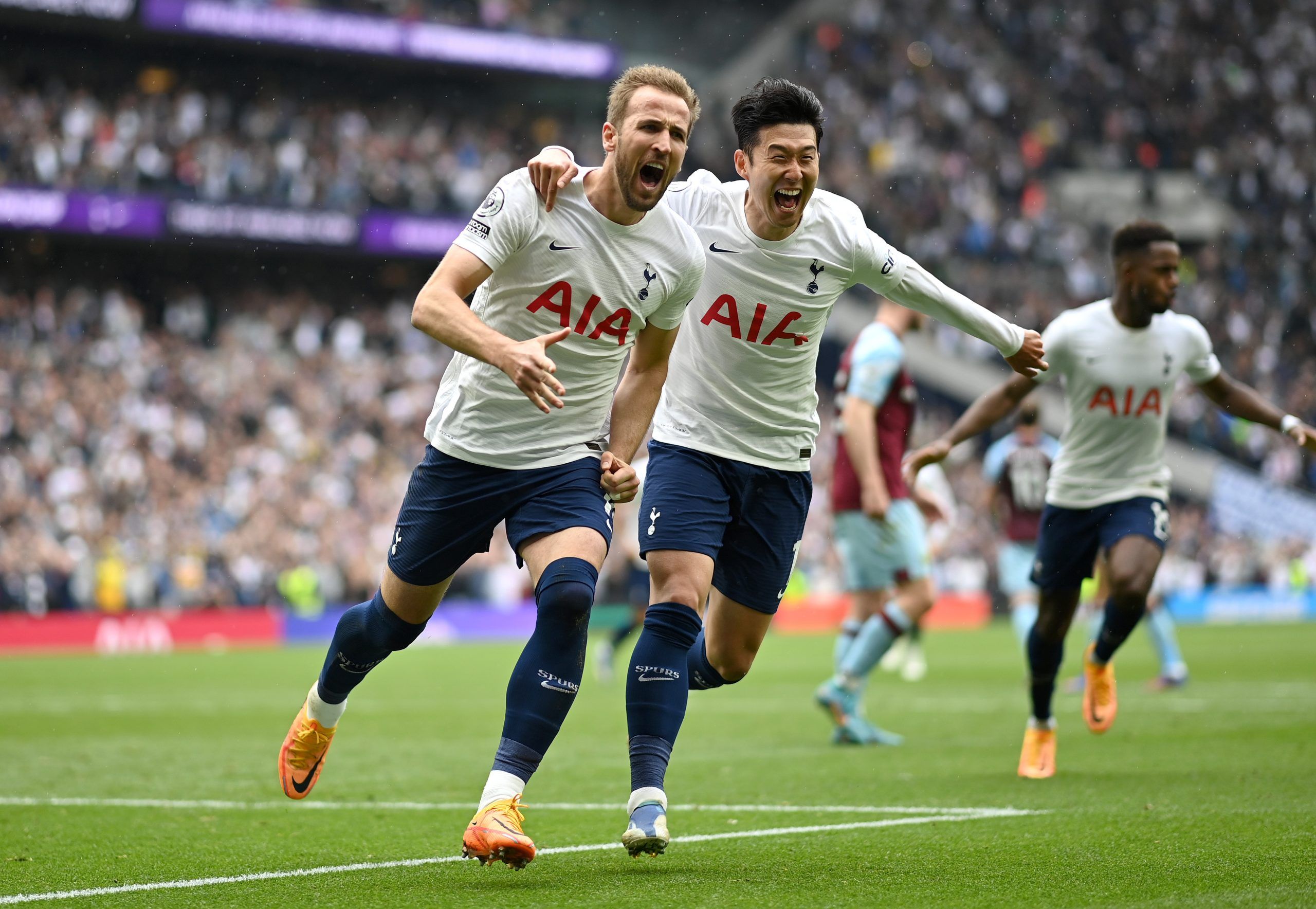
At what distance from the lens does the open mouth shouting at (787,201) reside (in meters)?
5.71

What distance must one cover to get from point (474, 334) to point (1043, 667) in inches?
171

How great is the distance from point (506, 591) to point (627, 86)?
960 inches

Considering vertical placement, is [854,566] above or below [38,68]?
below

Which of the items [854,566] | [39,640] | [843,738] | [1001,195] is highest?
[1001,195]

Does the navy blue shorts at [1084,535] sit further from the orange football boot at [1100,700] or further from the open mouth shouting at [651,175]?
the open mouth shouting at [651,175]

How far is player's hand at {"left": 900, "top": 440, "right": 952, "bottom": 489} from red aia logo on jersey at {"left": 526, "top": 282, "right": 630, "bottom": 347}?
242 cm

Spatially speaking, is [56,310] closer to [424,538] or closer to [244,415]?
[244,415]

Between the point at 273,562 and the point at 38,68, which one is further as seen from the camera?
the point at 38,68

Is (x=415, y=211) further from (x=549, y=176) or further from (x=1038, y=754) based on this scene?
(x=549, y=176)

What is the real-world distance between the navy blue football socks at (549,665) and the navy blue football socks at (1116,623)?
364cm

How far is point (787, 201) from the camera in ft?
18.8

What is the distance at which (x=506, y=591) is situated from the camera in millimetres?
29234

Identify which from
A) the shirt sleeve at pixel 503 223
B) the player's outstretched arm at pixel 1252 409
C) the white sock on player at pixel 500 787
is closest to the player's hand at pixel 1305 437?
the player's outstretched arm at pixel 1252 409

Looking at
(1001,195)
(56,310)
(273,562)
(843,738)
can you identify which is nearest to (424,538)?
(843,738)
